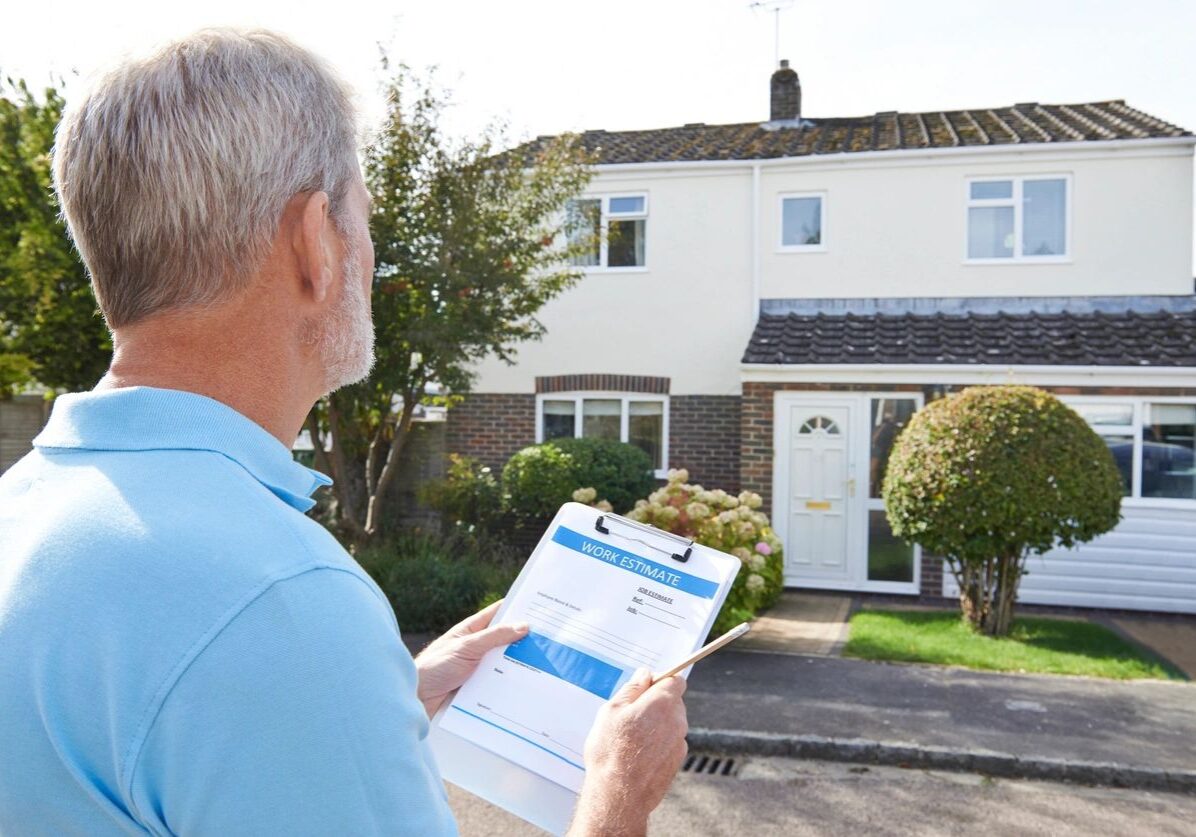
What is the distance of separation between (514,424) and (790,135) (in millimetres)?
6245

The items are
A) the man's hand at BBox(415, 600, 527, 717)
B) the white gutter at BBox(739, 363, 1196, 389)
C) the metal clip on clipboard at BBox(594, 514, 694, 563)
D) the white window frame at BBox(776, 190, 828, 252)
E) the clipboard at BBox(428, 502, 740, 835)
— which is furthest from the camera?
the white window frame at BBox(776, 190, 828, 252)

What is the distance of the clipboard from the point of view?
1641 mm

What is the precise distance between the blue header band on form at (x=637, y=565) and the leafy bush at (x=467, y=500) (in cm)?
1067

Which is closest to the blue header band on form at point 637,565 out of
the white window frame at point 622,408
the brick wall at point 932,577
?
the brick wall at point 932,577

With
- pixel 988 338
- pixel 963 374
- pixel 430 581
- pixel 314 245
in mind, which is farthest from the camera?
pixel 988 338

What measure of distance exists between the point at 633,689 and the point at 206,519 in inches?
31.2

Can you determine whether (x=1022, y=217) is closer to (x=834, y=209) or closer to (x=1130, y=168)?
(x=1130, y=168)

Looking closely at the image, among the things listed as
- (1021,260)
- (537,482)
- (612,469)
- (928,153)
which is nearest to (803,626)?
(612,469)

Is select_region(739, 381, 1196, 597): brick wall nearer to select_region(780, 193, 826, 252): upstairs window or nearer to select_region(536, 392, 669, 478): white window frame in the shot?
select_region(536, 392, 669, 478): white window frame

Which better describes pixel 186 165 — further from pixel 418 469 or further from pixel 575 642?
pixel 418 469

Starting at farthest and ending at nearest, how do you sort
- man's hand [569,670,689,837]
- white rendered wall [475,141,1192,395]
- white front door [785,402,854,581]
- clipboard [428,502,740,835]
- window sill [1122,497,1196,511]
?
white rendered wall [475,141,1192,395], white front door [785,402,854,581], window sill [1122,497,1196,511], clipboard [428,502,740,835], man's hand [569,670,689,837]

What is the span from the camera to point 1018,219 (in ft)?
41.9

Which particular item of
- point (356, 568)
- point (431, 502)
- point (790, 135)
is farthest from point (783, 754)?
point (790, 135)

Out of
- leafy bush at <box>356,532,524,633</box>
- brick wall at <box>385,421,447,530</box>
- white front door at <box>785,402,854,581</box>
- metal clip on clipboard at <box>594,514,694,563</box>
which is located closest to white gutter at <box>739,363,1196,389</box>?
white front door at <box>785,402,854,581</box>
